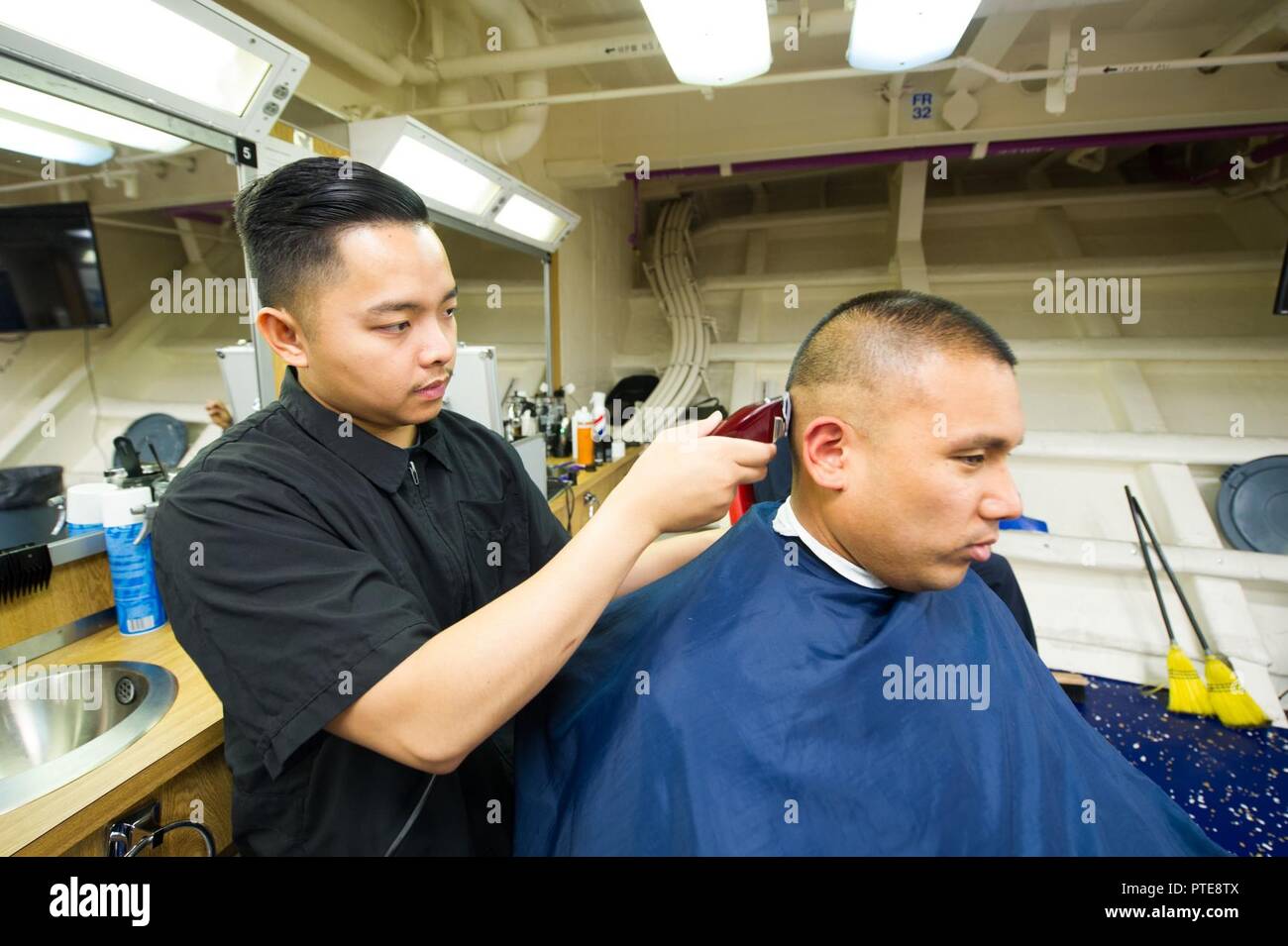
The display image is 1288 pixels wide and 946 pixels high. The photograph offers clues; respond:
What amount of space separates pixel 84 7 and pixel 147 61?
0.13 metres

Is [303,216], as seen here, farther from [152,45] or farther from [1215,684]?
[1215,684]

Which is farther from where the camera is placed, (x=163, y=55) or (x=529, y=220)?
(x=529, y=220)

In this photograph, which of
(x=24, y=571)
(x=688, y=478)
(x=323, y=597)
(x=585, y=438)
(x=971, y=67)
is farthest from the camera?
(x=585, y=438)

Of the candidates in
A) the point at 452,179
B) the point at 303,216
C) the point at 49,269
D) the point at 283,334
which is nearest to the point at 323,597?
the point at 283,334

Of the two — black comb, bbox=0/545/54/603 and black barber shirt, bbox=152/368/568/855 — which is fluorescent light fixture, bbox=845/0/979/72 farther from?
black comb, bbox=0/545/54/603

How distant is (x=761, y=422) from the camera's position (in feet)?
3.39

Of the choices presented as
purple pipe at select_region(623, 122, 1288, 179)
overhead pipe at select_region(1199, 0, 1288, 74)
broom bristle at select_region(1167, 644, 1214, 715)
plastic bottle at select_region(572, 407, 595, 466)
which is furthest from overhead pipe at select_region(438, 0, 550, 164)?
broom bristle at select_region(1167, 644, 1214, 715)

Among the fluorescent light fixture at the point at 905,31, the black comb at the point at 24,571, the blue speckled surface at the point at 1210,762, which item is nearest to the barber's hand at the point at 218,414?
the black comb at the point at 24,571

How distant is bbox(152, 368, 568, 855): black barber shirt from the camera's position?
2.35 feet

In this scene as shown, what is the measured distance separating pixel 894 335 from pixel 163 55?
1.73 metres

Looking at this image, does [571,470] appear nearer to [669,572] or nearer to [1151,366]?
[669,572]

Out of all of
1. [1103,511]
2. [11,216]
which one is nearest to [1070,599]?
[1103,511]

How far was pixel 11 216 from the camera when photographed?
6.19ft

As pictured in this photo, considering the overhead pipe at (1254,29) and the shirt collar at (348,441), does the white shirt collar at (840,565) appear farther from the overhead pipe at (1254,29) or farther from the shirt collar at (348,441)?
the overhead pipe at (1254,29)
